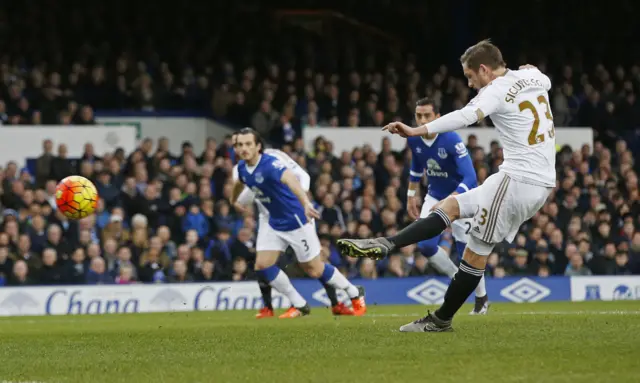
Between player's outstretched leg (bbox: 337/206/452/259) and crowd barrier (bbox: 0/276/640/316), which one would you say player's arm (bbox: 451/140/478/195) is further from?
crowd barrier (bbox: 0/276/640/316)

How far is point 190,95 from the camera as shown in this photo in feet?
84.0

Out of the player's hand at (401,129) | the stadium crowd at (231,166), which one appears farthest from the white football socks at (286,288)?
the player's hand at (401,129)

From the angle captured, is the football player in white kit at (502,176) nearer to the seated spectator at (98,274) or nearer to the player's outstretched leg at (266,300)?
the player's outstretched leg at (266,300)

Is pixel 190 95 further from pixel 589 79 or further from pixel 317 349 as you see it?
pixel 317 349

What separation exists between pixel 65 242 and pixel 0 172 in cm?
224

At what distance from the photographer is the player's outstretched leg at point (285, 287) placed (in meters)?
14.7

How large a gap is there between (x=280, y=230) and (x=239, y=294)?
16.4 ft

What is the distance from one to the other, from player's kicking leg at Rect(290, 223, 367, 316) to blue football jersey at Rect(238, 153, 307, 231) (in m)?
0.11

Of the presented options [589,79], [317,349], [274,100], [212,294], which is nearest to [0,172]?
[212,294]

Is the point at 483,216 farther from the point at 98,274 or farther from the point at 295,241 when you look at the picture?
the point at 98,274

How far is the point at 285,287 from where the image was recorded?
585 inches

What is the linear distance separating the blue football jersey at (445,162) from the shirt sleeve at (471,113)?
4.38 meters

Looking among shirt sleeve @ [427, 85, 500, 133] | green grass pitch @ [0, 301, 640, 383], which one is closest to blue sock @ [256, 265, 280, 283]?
green grass pitch @ [0, 301, 640, 383]

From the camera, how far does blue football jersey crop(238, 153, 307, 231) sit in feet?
46.9
